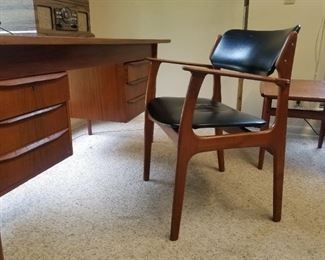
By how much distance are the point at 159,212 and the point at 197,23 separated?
174 cm

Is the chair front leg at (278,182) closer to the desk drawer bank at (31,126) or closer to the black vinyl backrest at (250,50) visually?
the black vinyl backrest at (250,50)

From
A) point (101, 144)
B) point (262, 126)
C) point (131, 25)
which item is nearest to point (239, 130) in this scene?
point (262, 126)

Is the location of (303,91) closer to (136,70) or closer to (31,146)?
(136,70)

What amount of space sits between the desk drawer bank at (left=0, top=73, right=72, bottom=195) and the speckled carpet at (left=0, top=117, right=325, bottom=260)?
1.01 feet

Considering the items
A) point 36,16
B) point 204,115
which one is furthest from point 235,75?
point 36,16

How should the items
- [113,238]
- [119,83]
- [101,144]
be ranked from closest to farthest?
[113,238]
[119,83]
[101,144]

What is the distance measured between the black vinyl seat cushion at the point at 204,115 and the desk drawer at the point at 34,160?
38cm

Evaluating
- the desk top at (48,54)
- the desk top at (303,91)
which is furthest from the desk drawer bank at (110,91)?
the desk top at (303,91)

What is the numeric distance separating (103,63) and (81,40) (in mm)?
301

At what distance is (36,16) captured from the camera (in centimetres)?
166

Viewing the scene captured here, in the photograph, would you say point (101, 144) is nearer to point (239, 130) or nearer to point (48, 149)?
point (48, 149)

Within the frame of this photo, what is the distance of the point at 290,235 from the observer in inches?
46.9

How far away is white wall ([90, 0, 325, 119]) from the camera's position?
228 centimetres

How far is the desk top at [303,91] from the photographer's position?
1556mm
